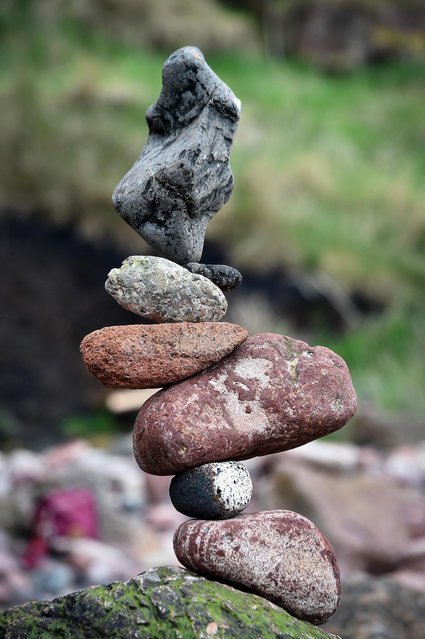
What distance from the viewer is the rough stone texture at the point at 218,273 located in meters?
3.36

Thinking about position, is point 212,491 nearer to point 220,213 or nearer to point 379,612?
point 379,612

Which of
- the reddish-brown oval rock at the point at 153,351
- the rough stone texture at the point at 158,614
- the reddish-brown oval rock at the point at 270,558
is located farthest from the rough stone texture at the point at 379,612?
the reddish-brown oval rock at the point at 153,351

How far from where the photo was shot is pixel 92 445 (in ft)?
32.0

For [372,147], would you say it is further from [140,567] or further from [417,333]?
[140,567]

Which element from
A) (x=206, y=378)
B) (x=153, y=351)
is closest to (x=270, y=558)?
(x=206, y=378)

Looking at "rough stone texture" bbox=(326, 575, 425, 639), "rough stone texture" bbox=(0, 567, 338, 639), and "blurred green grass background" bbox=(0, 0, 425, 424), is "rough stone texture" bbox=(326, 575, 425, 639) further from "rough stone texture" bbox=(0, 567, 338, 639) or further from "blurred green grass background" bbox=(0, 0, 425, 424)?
"blurred green grass background" bbox=(0, 0, 425, 424)

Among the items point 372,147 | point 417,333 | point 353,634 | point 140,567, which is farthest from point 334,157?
point 353,634

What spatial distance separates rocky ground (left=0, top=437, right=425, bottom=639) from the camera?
18.1 feet

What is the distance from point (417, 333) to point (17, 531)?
714 cm

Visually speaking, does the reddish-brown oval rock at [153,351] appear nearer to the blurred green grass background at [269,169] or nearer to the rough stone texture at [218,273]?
the rough stone texture at [218,273]

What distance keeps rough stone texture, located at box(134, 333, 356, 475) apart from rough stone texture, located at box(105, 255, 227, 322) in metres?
0.24

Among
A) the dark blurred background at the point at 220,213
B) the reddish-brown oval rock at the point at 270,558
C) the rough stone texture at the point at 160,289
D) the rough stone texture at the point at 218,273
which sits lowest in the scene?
the reddish-brown oval rock at the point at 270,558

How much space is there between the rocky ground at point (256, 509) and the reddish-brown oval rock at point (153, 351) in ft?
7.00

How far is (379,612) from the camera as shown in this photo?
4703mm
